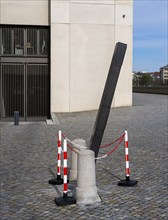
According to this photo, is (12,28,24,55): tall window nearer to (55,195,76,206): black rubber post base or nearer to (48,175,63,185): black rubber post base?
(48,175,63,185): black rubber post base

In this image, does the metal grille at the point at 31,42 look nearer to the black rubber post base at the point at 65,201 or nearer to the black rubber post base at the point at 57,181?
the black rubber post base at the point at 57,181

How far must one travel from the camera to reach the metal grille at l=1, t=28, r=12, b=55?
2216 cm

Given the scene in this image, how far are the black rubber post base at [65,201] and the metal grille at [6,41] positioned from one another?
695 inches

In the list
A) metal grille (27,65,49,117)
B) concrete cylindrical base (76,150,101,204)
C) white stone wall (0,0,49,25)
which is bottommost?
concrete cylindrical base (76,150,101,204)

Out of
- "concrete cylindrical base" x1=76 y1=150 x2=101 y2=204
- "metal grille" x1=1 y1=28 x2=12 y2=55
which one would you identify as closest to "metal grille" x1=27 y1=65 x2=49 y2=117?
"metal grille" x1=1 y1=28 x2=12 y2=55

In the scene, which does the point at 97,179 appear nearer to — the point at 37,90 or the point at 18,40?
the point at 37,90

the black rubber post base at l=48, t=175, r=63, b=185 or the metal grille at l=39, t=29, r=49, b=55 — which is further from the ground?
the metal grille at l=39, t=29, r=49, b=55

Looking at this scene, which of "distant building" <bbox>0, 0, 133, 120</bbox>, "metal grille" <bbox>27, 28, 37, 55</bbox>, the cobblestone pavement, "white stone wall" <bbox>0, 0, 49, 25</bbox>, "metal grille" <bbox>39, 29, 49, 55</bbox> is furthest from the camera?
"metal grille" <bbox>39, 29, 49, 55</bbox>

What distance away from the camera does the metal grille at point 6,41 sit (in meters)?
22.2

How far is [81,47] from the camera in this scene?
73.1 feet

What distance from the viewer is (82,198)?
5.72m

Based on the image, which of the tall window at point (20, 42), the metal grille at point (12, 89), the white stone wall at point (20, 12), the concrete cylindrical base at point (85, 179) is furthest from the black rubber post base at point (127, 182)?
the white stone wall at point (20, 12)

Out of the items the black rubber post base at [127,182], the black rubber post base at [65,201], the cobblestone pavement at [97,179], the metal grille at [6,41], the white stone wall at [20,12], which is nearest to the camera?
the cobblestone pavement at [97,179]

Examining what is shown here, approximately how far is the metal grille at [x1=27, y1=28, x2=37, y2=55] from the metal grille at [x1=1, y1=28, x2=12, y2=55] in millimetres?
1127
